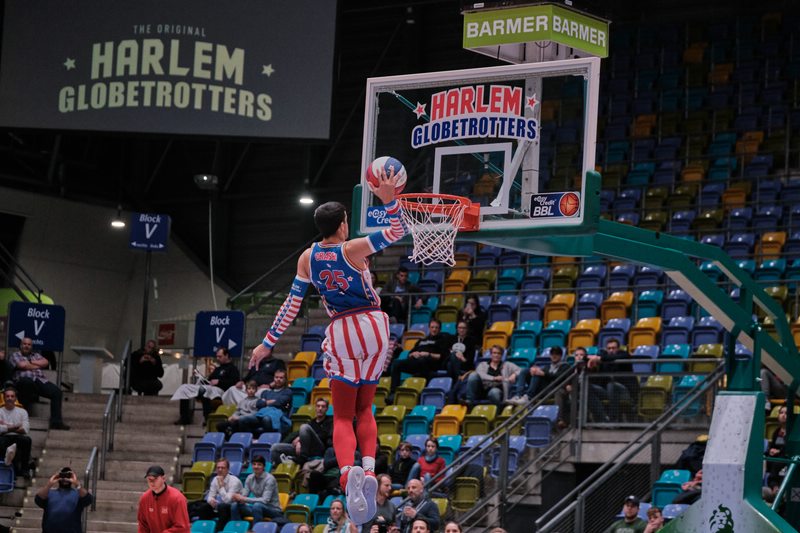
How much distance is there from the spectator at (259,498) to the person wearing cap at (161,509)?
10.8 ft

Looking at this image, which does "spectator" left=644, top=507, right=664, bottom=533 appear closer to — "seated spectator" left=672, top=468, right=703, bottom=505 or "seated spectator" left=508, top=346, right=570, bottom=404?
"seated spectator" left=672, top=468, right=703, bottom=505

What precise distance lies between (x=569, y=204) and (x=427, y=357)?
32.4ft

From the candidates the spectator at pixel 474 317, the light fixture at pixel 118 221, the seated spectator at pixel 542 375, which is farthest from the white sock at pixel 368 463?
the light fixture at pixel 118 221

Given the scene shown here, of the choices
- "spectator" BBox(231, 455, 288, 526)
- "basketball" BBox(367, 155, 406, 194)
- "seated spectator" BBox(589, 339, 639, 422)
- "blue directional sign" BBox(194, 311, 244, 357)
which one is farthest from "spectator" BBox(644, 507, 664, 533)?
"blue directional sign" BBox(194, 311, 244, 357)

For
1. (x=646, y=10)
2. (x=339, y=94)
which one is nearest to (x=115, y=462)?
(x=339, y=94)

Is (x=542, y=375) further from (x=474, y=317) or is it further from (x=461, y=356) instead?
(x=474, y=317)

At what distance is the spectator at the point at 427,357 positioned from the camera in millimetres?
19625

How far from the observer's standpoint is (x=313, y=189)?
97.8 ft

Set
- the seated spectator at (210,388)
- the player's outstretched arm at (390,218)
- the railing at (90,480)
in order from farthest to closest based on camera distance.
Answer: the seated spectator at (210,388) → the railing at (90,480) → the player's outstretched arm at (390,218)

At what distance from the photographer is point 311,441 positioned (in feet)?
59.4

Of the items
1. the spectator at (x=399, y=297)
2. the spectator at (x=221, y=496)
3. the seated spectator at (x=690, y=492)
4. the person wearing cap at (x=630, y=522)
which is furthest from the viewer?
the spectator at (x=399, y=297)

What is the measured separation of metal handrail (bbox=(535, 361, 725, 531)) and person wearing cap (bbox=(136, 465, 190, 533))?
4.10 m

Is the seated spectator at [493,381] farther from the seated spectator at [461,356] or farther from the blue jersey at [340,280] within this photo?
the blue jersey at [340,280]

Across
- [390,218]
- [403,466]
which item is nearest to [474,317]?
[403,466]
